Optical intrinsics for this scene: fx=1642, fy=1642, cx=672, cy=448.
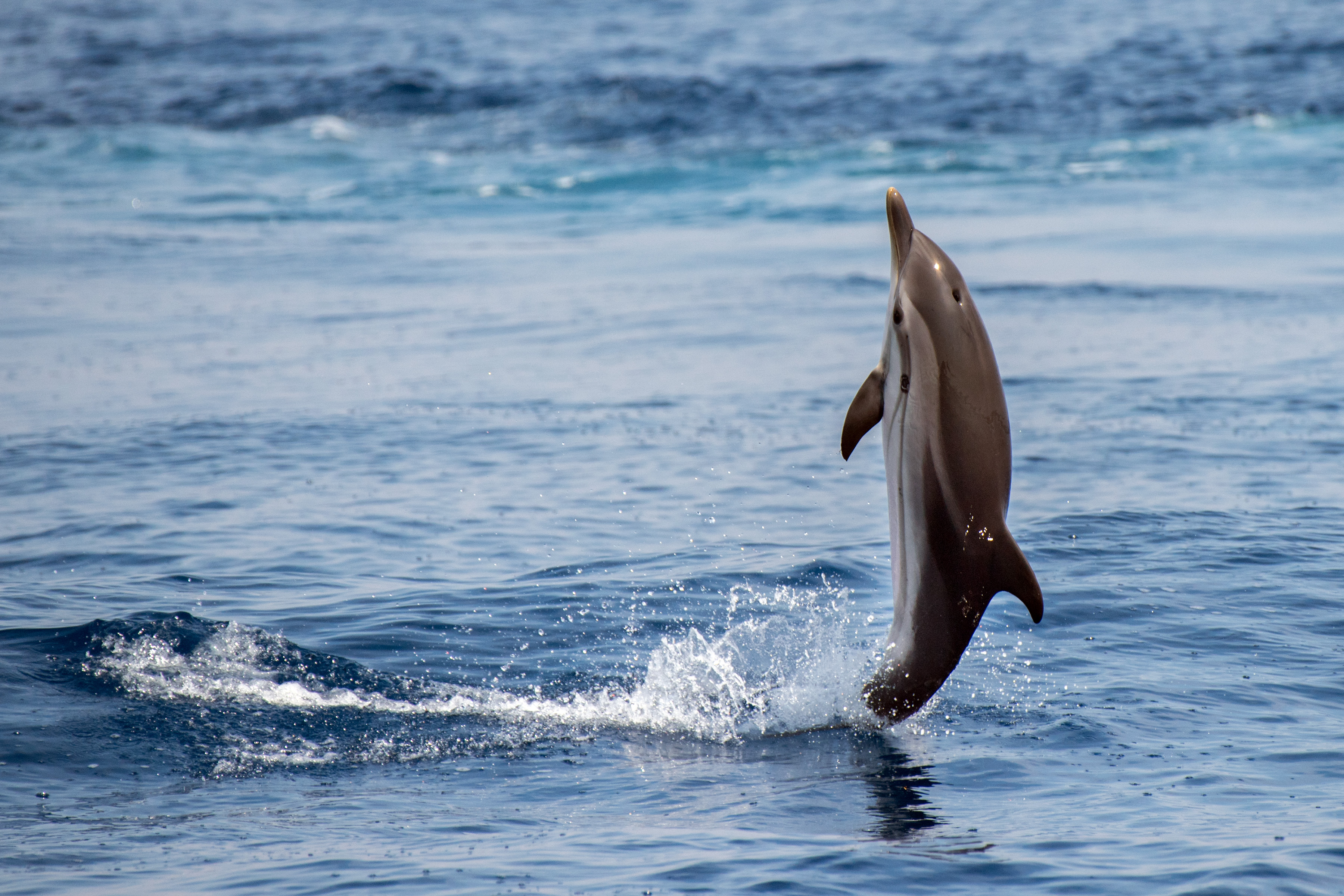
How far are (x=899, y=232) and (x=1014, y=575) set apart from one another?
1.44 metres

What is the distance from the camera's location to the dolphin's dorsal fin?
655 centimetres

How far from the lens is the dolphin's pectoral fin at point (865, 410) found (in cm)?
645

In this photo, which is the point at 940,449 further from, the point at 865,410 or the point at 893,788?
the point at 893,788

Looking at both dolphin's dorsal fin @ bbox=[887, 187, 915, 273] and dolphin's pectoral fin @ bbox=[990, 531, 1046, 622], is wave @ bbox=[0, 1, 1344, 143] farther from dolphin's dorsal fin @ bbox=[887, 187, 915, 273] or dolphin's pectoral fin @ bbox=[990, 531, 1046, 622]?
dolphin's pectoral fin @ bbox=[990, 531, 1046, 622]

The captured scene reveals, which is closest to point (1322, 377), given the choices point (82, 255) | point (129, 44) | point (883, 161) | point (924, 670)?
point (924, 670)

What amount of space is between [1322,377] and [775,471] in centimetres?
530

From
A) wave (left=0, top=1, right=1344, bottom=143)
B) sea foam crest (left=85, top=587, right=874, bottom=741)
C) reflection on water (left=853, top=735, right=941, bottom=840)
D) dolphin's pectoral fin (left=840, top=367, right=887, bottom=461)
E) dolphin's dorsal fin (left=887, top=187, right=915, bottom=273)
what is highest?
wave (left=0, top=1, right=1344, bottom=143)

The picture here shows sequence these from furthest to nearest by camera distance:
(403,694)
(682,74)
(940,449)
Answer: (682,74)
(403,694)
(940,449)

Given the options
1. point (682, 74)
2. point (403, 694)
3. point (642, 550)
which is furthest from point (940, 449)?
point (682, 74)

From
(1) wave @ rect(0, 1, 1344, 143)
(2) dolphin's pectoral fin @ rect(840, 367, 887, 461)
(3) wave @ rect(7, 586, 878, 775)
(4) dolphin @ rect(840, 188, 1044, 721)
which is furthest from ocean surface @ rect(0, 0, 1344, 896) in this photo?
(1) wave @ rect(0, 1, 1344, 143)

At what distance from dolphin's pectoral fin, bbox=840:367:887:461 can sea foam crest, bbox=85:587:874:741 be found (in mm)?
1384

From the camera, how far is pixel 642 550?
1024 centimetres

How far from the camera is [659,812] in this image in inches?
250

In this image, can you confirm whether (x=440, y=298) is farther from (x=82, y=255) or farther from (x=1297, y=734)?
(x=1297, y=734)
